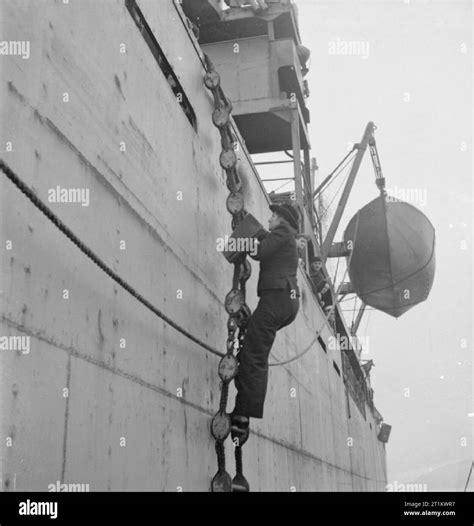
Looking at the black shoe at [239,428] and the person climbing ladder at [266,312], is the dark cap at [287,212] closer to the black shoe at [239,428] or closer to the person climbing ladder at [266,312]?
the person climbing ladder at [266,312]

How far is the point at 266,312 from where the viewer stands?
3771 mm

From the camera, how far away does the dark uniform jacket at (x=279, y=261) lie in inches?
151

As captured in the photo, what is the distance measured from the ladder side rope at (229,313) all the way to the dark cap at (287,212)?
0.33 m

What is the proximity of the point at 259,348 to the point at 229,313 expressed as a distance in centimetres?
33

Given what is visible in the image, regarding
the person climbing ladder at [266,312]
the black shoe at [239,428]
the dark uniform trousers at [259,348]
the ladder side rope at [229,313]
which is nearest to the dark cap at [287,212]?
the person climbing ladder at [266,312]

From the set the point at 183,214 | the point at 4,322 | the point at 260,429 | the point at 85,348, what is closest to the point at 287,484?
the point at 260,429

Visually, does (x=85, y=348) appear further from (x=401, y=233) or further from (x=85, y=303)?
(x=401, y=233)

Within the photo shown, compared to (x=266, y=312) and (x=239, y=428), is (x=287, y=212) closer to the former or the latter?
(x=266, y=312)

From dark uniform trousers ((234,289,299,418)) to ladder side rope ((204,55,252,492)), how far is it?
76 millimetres

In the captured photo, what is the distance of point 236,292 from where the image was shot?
152 inches

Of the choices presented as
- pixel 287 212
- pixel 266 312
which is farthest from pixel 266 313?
pixel 287 212

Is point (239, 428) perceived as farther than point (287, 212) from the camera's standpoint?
No

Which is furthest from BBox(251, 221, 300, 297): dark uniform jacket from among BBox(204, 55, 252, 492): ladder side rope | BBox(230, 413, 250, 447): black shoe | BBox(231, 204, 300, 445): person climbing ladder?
BBox(230, 413, 250, 447): black shoe

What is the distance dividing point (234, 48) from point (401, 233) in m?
5.29
